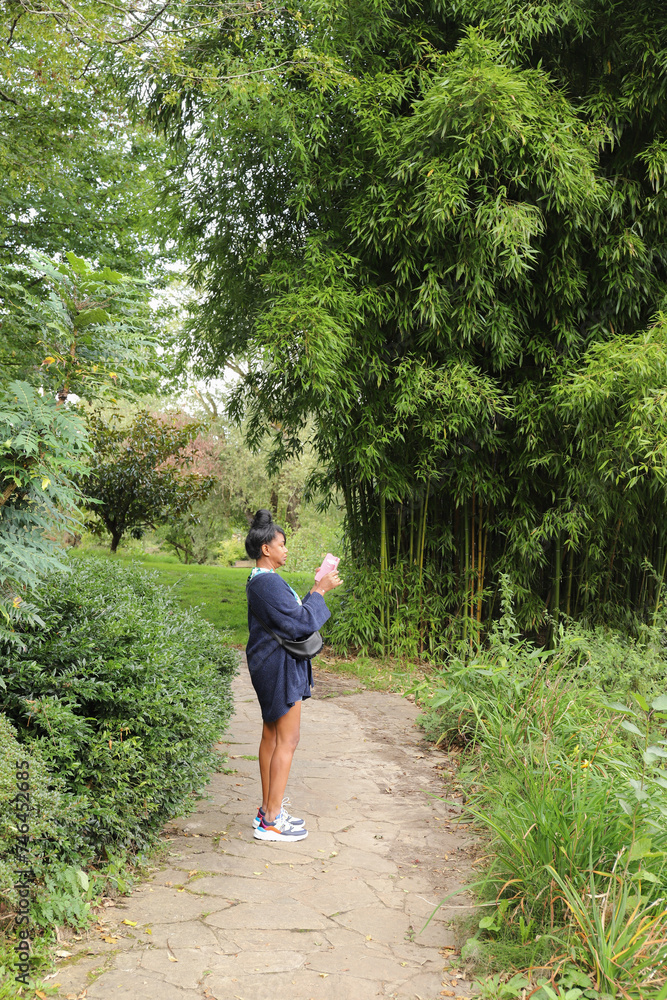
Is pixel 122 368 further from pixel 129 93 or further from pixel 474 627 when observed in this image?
pixel 129 93

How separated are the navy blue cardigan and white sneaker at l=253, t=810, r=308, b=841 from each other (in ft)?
1.33

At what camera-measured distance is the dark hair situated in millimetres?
3031

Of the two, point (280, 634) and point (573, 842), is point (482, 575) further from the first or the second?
point (573, 842)

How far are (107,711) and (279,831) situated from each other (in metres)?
0.89

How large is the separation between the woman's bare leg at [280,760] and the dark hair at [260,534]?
634 millimetres

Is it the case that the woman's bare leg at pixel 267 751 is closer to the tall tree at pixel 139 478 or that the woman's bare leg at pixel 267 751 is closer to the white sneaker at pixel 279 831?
the white sneaker at pixel 279 831

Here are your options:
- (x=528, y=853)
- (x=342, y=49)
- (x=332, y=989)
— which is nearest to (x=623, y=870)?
(x=528, y=853)

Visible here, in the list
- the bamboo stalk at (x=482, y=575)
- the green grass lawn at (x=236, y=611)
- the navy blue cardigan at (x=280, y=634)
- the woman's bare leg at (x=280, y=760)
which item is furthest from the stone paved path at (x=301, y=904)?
the bamboo stalk at (x=482, y=575)

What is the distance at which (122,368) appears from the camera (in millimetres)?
2418

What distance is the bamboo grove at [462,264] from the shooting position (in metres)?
5.03

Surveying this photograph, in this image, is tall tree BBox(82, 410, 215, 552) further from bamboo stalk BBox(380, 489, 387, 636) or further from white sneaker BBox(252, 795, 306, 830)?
white sneaker BBox(252, 795, 306, 830)

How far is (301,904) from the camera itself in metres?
2.49

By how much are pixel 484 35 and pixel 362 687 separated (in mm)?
4746

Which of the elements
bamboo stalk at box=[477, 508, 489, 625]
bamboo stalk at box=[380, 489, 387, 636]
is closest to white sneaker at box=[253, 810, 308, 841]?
bamboo stalk at box=[380, 489, 387, 636]
